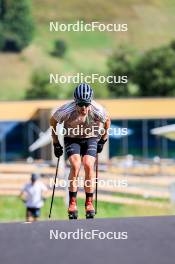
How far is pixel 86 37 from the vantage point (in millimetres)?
8133

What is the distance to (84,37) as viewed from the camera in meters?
8.14

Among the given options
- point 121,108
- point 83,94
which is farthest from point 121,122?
point 83,94

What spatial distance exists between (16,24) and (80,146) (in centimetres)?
205

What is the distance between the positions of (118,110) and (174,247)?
1868 mm

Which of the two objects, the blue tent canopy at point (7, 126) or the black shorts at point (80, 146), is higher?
the blue tent canopy at point (7, 126)

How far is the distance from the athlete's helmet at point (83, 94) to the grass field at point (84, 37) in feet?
2.84

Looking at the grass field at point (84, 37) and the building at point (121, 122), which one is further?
the building at point (121, 122)

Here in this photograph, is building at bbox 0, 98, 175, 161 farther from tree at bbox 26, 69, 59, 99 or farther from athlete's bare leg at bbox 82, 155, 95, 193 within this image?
athlete's bare leg at bbox 82, 155, 95, 193

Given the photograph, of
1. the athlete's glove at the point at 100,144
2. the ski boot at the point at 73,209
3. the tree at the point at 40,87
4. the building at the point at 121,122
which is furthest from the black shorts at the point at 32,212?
the athlete's glove at the point at 100,144

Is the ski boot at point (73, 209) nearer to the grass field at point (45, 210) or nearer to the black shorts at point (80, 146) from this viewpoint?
the black shorts at point (80, 146)

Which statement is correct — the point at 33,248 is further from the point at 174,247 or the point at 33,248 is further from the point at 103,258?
the point at 174,247

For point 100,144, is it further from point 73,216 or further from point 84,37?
point 84,37

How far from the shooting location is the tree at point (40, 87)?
28.3 feet

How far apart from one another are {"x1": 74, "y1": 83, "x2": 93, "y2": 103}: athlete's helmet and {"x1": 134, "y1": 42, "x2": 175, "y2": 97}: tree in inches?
96.1
